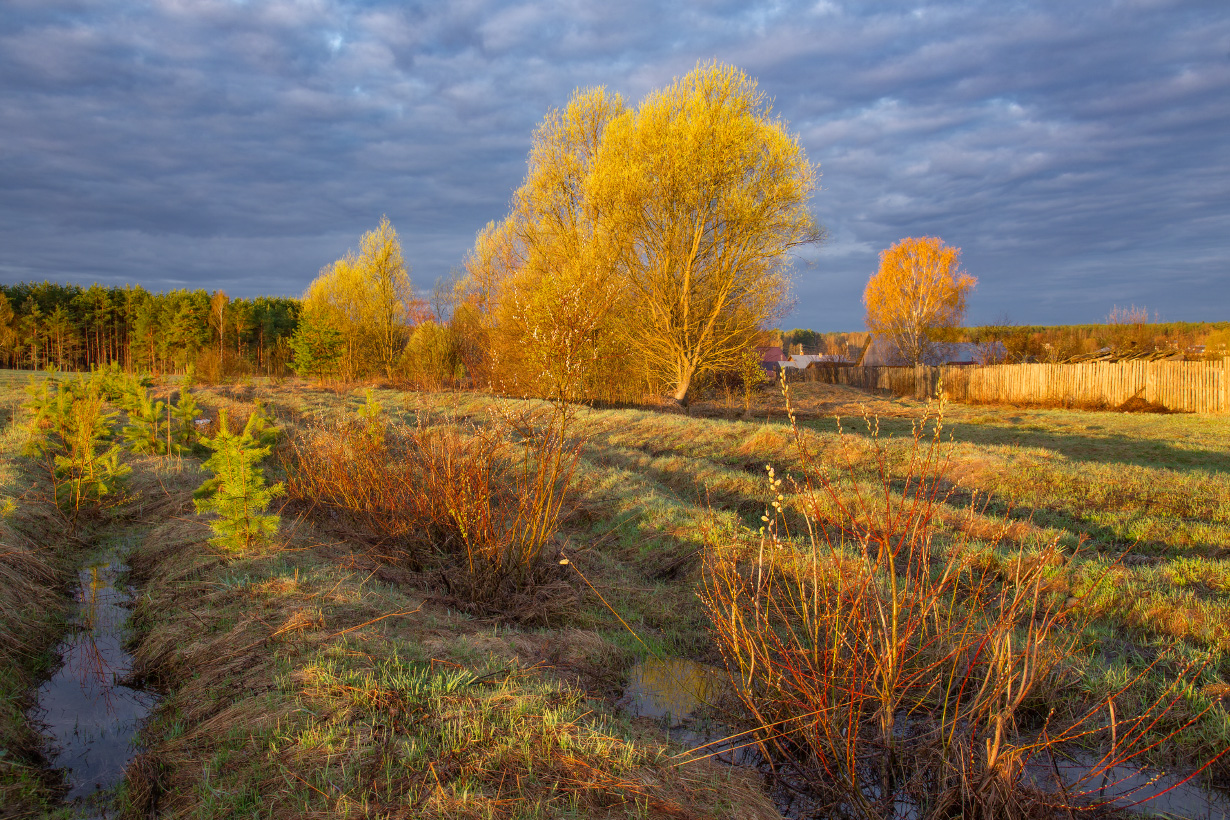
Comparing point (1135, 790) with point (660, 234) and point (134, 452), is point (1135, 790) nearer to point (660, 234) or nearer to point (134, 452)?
point (134, 452)

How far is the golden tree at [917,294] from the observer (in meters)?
39.8

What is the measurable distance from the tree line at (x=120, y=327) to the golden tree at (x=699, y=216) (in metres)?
16.5

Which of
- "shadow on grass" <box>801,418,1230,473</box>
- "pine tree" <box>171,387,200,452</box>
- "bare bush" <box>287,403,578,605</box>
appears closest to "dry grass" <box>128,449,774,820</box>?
"bare bush" <box>287,403,578,605</box>

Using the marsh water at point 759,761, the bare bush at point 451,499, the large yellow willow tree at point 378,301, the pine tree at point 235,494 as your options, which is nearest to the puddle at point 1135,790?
the marsh water at point 759,761

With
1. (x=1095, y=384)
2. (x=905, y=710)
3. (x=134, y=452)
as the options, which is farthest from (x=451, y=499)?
(x=1095, y=384)

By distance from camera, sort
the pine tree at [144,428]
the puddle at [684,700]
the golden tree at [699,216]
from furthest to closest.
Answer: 1. the golden tree at [699,216]
2. the pine tree at [144,428]
3. the puddle at [684,700]

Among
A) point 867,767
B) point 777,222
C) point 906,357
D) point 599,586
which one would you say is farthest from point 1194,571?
point 906,357

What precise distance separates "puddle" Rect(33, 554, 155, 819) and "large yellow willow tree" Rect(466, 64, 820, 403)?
1193 centimetres

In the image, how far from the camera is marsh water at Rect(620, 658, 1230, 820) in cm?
256

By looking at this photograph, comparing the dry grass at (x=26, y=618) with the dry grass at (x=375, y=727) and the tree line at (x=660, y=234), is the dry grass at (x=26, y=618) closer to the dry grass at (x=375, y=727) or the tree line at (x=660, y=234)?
the dry grass at (x=375, y=727)

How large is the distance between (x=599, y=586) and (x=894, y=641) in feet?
8.87

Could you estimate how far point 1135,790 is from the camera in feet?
8.46

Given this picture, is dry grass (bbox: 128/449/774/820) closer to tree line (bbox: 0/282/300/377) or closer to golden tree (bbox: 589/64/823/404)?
golden tree (bbox: 589/64/823/404)

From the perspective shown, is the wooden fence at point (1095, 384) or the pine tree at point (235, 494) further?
the wooden fence at point (1095, 384)
